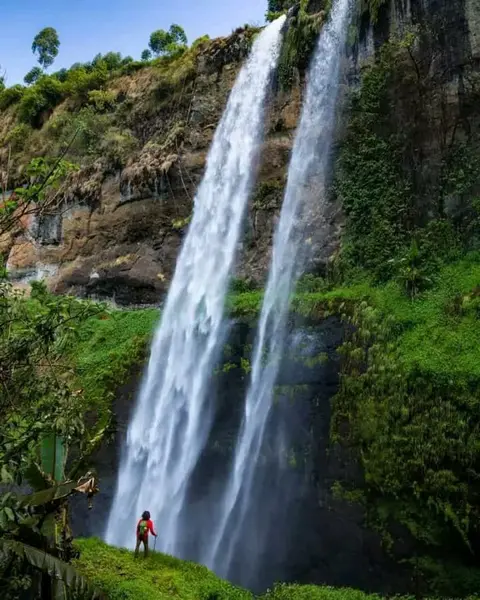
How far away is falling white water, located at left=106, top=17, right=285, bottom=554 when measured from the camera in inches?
494

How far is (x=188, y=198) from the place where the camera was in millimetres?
20031

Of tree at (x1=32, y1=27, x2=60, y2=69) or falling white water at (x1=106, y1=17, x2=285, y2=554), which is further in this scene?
tree at (x1=32, y1=27, x2=60, y2=69)

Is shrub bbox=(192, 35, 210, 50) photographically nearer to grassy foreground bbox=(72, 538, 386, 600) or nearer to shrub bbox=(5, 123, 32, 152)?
shrub bbox=(5, 123, 32, 152)

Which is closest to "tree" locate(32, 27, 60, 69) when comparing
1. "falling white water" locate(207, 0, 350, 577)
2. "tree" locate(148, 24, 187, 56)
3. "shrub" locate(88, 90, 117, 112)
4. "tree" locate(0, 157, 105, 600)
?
"tree" locate(148, 24, 187, 56)

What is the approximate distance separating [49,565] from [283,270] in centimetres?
1120

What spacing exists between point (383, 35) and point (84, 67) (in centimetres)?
1874

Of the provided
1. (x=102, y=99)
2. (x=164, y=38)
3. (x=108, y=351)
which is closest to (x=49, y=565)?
(x=108, y=351)

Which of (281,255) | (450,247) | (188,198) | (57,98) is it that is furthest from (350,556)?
(57,98)

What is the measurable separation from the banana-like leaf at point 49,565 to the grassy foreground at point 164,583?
223 centimetres

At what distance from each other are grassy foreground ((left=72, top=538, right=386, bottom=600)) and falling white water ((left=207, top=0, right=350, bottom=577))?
1.39 meters

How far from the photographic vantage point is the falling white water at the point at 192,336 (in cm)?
1255

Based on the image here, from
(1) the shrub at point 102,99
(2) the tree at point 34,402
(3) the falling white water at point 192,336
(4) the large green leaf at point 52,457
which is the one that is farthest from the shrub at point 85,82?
(2) the tree at point 34,402

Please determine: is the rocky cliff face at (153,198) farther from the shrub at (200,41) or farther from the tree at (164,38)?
the tree at (164,38)

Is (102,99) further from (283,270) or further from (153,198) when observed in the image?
(283,270)
